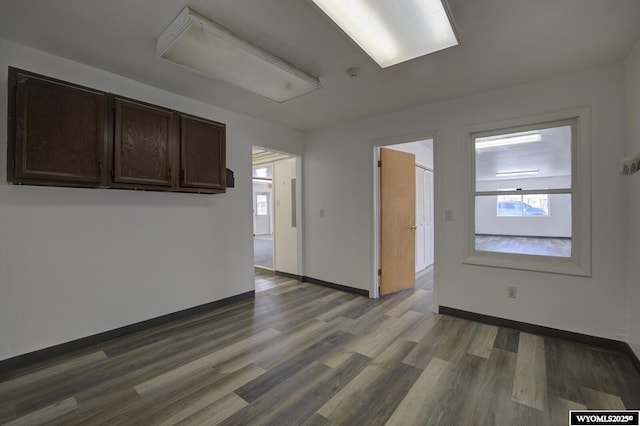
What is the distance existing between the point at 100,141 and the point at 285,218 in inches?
125

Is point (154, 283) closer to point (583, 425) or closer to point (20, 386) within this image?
point (20, 386)

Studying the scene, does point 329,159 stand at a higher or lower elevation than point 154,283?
higher

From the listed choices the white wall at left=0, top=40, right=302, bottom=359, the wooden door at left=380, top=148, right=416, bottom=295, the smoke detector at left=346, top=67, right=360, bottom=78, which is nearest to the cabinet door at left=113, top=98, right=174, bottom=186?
the white wall at left=0, top=40, right=302, bottom=359

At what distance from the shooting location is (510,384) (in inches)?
78.7

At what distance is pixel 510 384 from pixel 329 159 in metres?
3.39

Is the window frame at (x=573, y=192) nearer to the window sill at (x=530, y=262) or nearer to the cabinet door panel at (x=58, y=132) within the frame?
the window sill at (x=530, y=262)

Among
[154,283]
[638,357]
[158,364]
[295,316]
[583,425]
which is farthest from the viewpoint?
[295,316]

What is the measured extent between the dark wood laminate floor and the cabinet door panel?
154cm

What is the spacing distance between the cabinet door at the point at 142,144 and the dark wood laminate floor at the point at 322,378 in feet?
5.17

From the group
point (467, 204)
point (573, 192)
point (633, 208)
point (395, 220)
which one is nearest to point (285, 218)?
point (395, 220)

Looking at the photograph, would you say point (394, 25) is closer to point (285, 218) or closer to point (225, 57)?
point (225, 57)

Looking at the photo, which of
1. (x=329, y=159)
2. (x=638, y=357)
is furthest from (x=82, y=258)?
(x=638, y=357)

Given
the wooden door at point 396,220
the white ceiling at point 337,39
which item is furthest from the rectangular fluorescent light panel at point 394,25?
the wooden door at point 396,220

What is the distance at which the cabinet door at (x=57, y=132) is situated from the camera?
1988 mm
